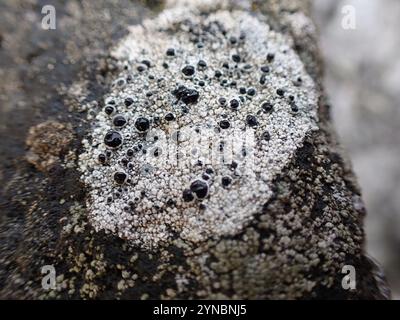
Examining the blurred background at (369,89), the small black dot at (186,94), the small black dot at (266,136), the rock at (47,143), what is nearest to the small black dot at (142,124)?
the small black dot at (186,94)

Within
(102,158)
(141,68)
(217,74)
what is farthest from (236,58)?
(102,158)

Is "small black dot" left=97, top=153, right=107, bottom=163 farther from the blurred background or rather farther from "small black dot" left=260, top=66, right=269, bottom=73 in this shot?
the blurred background

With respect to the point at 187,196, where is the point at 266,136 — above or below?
above

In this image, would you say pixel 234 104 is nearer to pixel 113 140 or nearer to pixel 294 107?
pixel 294 107

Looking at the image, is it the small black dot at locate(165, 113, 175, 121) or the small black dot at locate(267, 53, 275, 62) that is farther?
the small black dot at locate(267, 53, 275, 62)

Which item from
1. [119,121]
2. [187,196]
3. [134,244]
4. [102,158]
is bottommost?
[134,244]

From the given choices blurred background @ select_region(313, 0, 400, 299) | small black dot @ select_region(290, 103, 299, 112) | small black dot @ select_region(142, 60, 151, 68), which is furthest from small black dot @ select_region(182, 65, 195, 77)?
blurred background @ select_region(313, 0, 400, 299)

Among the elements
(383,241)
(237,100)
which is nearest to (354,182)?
(237,100)

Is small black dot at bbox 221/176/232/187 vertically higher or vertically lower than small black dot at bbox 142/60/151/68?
lower
